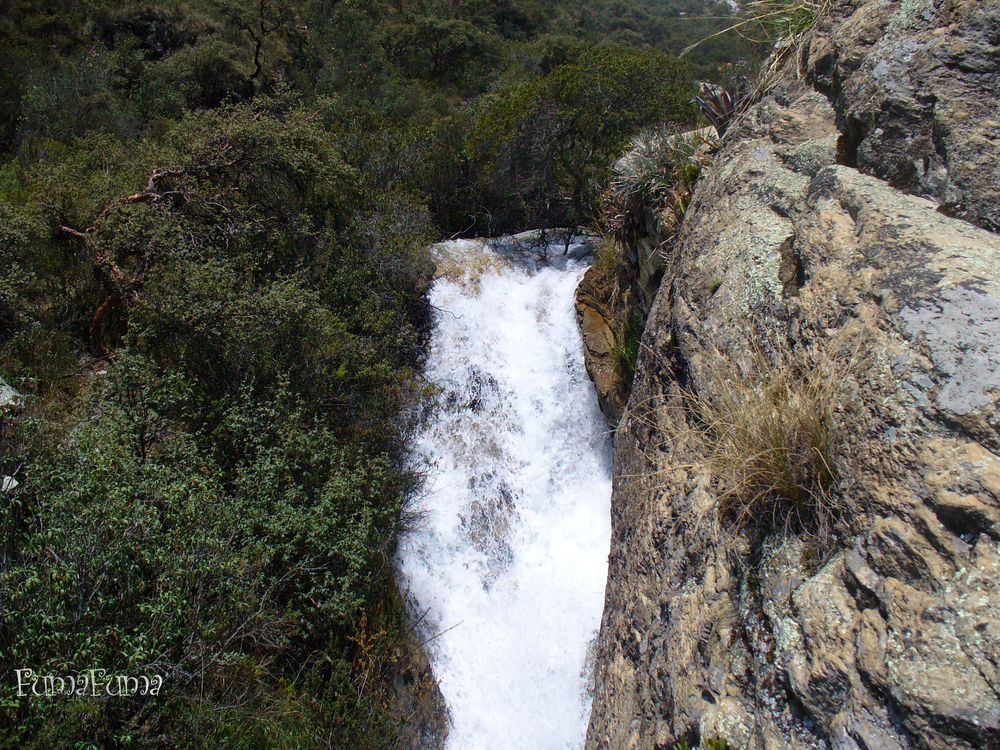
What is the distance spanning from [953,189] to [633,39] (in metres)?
39.8

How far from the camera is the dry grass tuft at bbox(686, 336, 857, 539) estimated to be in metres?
2.68

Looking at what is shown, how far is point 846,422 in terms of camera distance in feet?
8.57

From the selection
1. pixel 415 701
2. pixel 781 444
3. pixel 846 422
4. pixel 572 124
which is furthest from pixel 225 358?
pixel 572 124

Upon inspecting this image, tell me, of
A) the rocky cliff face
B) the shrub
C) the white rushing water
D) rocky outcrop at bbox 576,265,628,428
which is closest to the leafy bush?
the white rushing water

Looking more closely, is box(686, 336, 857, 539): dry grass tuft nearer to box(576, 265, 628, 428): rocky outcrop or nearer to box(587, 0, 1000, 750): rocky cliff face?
box(587, 0, 1000, 750): rocky cliff face

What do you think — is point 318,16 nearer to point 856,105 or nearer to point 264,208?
point 264,208

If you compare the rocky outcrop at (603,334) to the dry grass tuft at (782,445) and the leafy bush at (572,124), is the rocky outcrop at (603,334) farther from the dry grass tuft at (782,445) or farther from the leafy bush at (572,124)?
the dry grass tuft at (782,445)

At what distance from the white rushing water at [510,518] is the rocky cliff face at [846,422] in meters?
3.22

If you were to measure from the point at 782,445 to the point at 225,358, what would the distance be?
21.3 feet

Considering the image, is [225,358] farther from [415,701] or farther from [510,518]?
[415,701]

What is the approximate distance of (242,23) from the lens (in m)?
18.7

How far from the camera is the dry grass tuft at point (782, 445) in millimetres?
2680

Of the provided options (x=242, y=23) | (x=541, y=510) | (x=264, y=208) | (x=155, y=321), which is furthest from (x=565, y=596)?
(x=242, y=23)

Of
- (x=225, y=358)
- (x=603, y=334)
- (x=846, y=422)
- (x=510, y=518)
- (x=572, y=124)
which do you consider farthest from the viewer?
(x=572, y=124)
